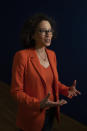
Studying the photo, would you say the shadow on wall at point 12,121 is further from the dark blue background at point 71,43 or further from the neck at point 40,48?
the neck at point 40,48

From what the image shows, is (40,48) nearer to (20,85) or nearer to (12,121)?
(20,85)

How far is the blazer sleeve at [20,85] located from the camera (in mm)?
1187

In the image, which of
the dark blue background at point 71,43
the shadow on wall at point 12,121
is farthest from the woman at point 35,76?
the shadow on wall at point 12,121

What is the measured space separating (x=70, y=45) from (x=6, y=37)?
1.77 metres

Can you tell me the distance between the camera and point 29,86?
1271 millimetres

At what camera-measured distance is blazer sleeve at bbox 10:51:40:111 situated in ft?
3.89

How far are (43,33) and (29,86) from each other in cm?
39

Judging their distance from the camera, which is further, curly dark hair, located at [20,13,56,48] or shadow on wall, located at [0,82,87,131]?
shadow on wall, located at [0,82,87,131]

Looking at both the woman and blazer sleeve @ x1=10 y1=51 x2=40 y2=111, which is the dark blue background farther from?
blazer sleeve @ x1=10 y1=51 x2=40 y2=111

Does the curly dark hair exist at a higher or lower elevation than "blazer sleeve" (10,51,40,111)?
higher

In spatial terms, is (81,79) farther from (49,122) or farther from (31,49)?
(31,49)

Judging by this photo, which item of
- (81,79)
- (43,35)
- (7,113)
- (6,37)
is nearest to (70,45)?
(81,79)

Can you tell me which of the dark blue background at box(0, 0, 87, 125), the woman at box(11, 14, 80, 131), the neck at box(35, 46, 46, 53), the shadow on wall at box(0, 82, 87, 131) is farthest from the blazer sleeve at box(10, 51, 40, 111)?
the shadow on wall at box(0, 82, 87, 131)

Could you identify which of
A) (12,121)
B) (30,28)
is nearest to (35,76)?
(30,28)
